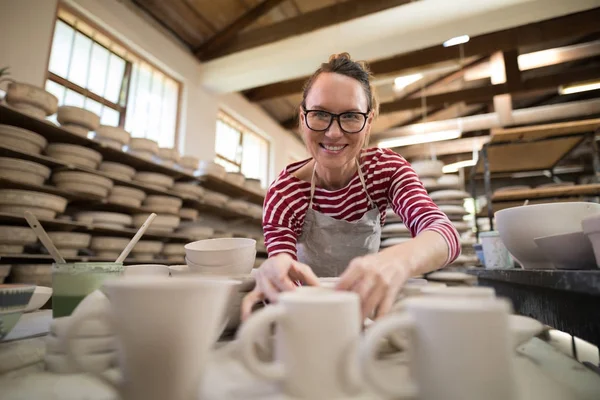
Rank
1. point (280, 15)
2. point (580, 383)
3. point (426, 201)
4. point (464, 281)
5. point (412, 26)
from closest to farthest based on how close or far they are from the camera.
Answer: point (580, 383) < point (426, 201) < point (464, 281) < point (412, 26) < point (280, 15)

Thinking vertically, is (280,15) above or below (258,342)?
above

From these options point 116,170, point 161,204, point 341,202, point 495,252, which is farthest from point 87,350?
point 161,204

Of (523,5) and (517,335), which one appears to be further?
(523,5)

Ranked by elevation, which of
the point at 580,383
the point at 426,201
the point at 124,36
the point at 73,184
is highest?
the point at 124,36

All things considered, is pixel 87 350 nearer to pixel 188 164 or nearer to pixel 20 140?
pixel 20 140

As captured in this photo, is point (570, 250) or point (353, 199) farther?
point (353, 199)

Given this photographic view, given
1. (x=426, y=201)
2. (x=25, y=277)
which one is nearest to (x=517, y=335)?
(x=426, y=201)

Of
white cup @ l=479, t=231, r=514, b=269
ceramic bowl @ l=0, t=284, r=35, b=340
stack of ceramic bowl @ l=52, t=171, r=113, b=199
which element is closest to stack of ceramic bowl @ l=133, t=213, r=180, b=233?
stack of ceramic bowl @ l=52, t=171, r=113, b=199

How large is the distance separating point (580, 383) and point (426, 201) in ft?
2.23

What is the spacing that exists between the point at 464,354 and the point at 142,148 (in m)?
3.06

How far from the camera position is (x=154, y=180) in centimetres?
305

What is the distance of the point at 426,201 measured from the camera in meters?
1.14

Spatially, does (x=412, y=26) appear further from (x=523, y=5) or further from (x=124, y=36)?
(x=124, y=36)

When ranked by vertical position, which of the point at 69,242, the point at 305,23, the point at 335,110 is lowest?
the point at 69,242
